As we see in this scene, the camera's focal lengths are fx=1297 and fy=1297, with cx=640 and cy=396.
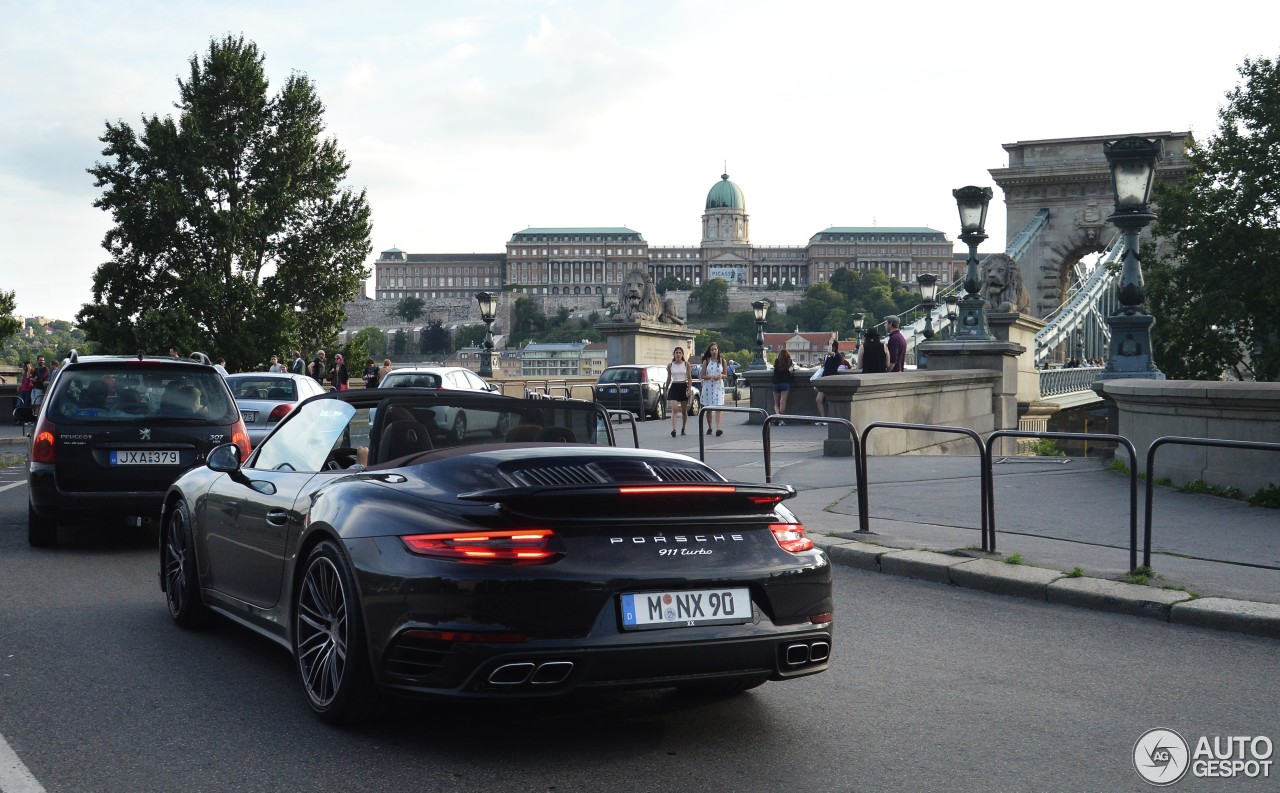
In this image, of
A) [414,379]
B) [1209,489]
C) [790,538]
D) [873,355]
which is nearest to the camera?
[790,538]

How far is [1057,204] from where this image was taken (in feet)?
214

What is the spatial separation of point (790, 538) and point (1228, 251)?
33979 millimetres

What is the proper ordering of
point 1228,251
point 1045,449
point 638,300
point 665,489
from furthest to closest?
point 638,300, point 1228,251, point 1045,449, point 665,489

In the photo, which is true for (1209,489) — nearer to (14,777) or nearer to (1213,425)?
(1213,425)

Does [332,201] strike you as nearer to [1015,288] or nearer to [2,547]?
[1015,288]

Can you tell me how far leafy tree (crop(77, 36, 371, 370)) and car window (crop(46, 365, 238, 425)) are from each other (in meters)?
33.3

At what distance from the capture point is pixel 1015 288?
29.6 metres

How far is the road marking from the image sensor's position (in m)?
3.86

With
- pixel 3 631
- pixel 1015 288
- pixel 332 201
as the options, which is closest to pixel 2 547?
pixel 3 631

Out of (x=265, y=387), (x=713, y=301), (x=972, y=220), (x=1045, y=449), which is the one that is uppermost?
(x=713, y=301)

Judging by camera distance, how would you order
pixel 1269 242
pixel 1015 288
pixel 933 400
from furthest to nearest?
pixel 1269 242
pixel 1015 288
pixel 933 400

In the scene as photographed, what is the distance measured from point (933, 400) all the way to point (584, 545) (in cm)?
1756

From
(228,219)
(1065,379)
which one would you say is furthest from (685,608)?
(228,219)

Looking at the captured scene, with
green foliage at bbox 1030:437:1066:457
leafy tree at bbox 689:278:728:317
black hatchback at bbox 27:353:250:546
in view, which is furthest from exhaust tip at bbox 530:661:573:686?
leafy tree at bbox 689:278:728:317
